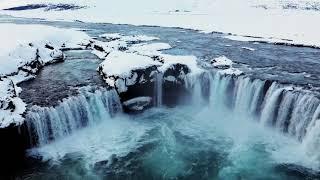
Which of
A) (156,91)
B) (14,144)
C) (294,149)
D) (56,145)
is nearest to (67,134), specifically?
(56,145)

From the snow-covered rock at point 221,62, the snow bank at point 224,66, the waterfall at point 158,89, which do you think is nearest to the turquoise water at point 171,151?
the waterfall at point 158,89

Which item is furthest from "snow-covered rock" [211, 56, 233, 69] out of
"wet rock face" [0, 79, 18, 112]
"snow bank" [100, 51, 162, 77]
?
"wet rock face" [0, 79, 18, 112]

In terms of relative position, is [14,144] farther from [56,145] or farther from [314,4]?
[314,4]

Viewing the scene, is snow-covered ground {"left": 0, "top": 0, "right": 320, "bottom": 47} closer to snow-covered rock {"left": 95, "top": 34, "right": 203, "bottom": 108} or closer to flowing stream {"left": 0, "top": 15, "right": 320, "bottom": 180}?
flowing stream {"left": 0, "top": 15, "right": 320, "bottom": 180}

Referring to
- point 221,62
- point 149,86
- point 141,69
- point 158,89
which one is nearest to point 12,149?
point 141,69

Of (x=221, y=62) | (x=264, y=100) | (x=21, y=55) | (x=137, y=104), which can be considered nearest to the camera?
(x=264, y=100)

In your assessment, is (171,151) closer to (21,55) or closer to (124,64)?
(124,64)

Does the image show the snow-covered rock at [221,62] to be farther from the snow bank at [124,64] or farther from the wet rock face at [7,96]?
the wet rock face at [7,96]
